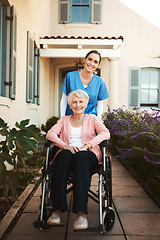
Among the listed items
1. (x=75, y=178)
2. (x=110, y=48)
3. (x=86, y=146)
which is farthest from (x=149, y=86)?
(x=75, y=178)

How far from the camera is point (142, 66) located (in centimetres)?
1015

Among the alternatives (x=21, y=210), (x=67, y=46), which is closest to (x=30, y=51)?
(x=67, y=46)

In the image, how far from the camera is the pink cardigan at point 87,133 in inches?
103

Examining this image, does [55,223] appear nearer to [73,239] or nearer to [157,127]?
[73,239]

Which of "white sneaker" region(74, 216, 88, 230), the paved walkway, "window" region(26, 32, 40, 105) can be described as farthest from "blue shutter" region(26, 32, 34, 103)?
"white sneaker" region(74, 216, 88, 230)

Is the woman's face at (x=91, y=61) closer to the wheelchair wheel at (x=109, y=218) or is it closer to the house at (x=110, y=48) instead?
the wheelchair wheel at (x=109, y=218)

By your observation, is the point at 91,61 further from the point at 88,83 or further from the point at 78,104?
the point at 78,104

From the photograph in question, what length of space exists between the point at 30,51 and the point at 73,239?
4.70 m

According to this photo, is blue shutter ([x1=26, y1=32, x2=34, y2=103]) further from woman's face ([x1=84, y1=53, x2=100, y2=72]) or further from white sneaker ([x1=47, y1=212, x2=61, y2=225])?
white sneaker ([x1=47, y1=212, x2=61, y2=225])

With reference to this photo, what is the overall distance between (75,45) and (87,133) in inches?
253

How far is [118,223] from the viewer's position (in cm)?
258

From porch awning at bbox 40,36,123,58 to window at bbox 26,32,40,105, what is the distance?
0.78 metres

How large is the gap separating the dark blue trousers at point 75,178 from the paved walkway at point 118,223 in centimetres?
18

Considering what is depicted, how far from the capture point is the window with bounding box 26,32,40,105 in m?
6.01
